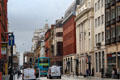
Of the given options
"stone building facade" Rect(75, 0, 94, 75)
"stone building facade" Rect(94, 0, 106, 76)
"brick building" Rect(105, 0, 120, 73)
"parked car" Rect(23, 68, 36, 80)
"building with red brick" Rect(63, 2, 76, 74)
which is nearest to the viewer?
"parked car" Rect(23, 68, 36, 80)

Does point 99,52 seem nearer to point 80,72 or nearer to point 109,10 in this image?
point 109,10

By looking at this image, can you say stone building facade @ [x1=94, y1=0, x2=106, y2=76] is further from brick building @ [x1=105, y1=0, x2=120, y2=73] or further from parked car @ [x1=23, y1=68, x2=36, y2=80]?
parked car @ [x1=23, y1=68, x2=36, y2=80]

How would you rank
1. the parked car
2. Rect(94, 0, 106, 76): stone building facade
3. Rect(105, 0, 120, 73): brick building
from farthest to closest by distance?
Rect(94, 0, 106, 76): stone building facade → Rect(105, 0, 120, 73): brick building → the parked car

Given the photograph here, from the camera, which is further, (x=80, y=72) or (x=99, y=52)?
(x=80, y=72)

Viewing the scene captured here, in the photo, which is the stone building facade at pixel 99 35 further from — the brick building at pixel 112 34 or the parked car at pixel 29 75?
the parked car at pixel 29 75

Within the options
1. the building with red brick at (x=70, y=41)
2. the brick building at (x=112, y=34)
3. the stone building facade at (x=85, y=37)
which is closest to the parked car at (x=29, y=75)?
the brick building at (x=112, y=34)

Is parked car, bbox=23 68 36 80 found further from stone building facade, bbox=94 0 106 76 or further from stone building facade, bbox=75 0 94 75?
stone building facade, bbox=75 0 94 75

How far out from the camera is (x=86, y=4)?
319 feet

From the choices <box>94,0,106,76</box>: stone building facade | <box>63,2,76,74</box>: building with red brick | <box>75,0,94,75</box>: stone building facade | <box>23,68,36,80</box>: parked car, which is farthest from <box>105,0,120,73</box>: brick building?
<box>63,2,76,74</box>: building with red brick

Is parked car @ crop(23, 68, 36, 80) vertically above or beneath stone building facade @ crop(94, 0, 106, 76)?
beneath

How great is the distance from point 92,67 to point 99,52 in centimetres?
684

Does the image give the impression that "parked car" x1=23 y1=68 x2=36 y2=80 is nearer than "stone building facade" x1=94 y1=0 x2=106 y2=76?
Yes

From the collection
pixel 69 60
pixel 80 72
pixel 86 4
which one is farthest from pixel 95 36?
pixel 69 60

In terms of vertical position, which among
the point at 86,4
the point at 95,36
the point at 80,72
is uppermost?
the point at 86,4
